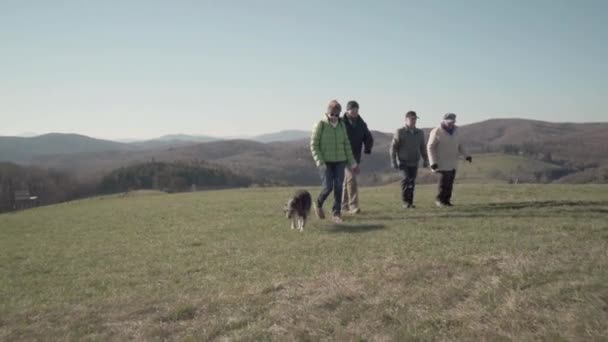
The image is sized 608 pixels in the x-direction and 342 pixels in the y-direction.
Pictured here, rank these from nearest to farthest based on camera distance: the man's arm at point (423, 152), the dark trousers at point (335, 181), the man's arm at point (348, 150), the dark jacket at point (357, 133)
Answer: the dark trousers at point (335, 181), the man's arm at point (348, 150), the dark jacket at point (357, 133), the man's arm at point (423, 152)

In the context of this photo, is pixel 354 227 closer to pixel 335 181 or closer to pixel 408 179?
pixel 335 181

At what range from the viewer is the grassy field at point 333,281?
4402mm

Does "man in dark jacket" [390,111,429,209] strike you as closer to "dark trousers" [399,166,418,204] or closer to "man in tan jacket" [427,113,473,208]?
"dark trousers" [399,166,418,204]

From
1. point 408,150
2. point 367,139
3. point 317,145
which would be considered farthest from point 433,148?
point 317,145

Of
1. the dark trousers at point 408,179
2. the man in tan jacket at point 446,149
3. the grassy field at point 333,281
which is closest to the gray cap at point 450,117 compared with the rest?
the man in tan jacket at point 446,149

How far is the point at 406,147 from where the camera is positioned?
39.7 feet

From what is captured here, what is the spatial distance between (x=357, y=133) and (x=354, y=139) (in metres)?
0.18

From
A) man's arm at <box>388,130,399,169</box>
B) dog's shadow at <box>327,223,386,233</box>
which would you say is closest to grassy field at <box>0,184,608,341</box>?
dog's shadow at <box>327,223,386,233</box>

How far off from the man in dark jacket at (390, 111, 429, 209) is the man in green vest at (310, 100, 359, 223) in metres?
1.93

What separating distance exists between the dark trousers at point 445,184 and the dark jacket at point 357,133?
207 centimetres

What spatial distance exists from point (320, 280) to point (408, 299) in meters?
1.32

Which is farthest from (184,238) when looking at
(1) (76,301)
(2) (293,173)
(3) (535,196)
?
(2) (293,173)

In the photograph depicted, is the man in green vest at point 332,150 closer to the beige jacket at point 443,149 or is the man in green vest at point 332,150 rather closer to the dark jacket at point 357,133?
the dark jacket at point 357,133

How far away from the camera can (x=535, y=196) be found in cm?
1386
